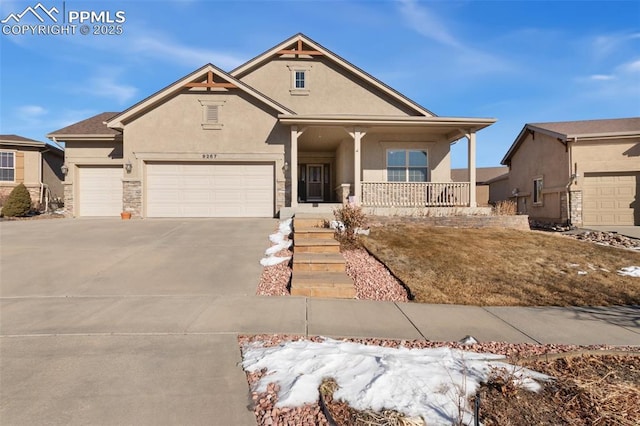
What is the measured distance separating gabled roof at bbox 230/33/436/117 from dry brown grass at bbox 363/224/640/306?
7.46 metres

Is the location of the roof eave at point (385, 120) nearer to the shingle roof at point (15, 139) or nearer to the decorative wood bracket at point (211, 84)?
the decorative wood bracket at point (211, 84)

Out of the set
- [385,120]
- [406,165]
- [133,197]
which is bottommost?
[133,197]

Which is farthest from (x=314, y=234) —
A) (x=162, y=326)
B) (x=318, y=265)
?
(x=162, y=326)

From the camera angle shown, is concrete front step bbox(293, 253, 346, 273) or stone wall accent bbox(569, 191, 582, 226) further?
stone wall accent bbox(569, 191, 582, 226)

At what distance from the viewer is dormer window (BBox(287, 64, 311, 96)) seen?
16047 mm

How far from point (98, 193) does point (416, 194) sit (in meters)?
14.1

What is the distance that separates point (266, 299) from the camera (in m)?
5.59

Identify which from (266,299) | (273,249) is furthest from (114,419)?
(273,249)

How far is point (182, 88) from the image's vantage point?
13914 millimetres

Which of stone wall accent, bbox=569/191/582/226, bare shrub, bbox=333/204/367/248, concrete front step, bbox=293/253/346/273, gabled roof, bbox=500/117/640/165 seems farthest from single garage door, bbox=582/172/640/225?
concrete front step, bbox=293/253/346/273

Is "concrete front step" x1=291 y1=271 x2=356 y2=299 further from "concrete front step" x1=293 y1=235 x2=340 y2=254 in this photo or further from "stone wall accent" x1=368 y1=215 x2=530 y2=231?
"stone wall accent" x1=368 y1=215 x2=530 y2=231

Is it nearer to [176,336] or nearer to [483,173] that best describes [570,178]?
[176,336]

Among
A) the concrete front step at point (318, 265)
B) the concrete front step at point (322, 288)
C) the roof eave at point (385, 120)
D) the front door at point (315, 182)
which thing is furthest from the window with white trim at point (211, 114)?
the concrete front step at point (322, 288)

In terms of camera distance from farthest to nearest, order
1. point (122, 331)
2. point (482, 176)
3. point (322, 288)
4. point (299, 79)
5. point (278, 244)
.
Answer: point (482, 176), point (299, 79), point (278, 244), point (322, 288), point (122, 331)
